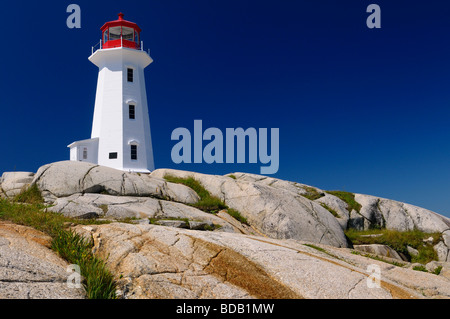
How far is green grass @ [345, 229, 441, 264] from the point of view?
766 inches

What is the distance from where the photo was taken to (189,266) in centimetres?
765

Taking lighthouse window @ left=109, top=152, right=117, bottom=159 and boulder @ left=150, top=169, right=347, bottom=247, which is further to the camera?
lighthouse window @ left=109, top=152, right=117, bottom=159

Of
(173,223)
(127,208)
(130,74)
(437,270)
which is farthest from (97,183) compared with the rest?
(130,74)

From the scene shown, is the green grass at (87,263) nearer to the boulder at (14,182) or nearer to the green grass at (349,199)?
the boulder at (14,182)

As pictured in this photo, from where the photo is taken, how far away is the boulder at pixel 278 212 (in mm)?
17141

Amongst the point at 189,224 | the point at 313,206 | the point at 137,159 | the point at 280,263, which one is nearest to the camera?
the point at 280,263

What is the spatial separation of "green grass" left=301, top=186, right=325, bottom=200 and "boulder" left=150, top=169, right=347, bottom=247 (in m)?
3.56

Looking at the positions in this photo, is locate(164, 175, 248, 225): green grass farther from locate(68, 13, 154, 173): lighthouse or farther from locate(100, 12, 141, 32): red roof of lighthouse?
locate(100, 12, 141, 32): red roof of lighthouse

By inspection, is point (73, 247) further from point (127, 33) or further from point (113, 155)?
point (127, 33)

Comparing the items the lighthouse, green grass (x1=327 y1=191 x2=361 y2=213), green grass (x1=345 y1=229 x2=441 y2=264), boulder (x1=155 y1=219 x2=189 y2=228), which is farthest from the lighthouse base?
green grass (x1=345 y1=229 x2=441 y2=264)

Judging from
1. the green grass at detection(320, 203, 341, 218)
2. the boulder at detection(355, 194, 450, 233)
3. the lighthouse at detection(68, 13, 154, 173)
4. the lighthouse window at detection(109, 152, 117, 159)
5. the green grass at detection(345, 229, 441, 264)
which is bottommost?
the green grass at detection(345, 229, 441, 264)
